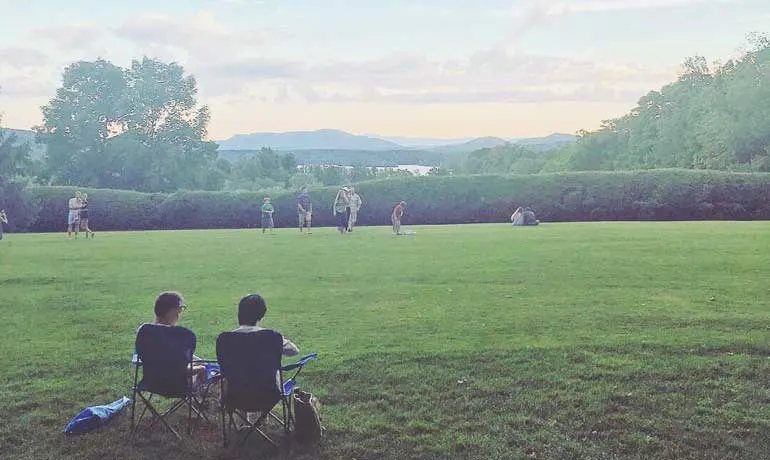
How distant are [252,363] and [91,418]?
1.60 m

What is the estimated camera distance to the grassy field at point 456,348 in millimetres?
5961

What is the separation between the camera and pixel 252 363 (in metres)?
5.57

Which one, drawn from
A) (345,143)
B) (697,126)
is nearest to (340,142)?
(345,143)

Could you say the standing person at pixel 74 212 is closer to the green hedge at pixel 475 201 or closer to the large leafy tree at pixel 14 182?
the large leafy tree at pixel 14 182

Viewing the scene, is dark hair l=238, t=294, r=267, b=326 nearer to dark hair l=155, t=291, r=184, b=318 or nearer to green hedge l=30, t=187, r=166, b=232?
dark hair l=155, t=291, r=184, b=318

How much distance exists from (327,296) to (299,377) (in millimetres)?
4254

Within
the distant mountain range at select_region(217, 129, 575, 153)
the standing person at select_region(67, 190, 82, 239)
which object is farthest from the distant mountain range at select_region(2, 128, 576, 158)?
the standing person at select_region(67, 190, 82, 239)

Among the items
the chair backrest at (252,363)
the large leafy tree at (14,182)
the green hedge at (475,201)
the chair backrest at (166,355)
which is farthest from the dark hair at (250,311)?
the green hedge at (475,201)

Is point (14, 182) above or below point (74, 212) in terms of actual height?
above

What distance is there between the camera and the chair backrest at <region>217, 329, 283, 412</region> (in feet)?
18.2

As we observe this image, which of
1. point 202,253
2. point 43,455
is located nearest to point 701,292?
point 43,455

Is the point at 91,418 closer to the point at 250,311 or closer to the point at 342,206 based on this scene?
the point at 250,311

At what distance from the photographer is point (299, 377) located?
7.48 meters

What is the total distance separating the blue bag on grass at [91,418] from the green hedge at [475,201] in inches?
1145
